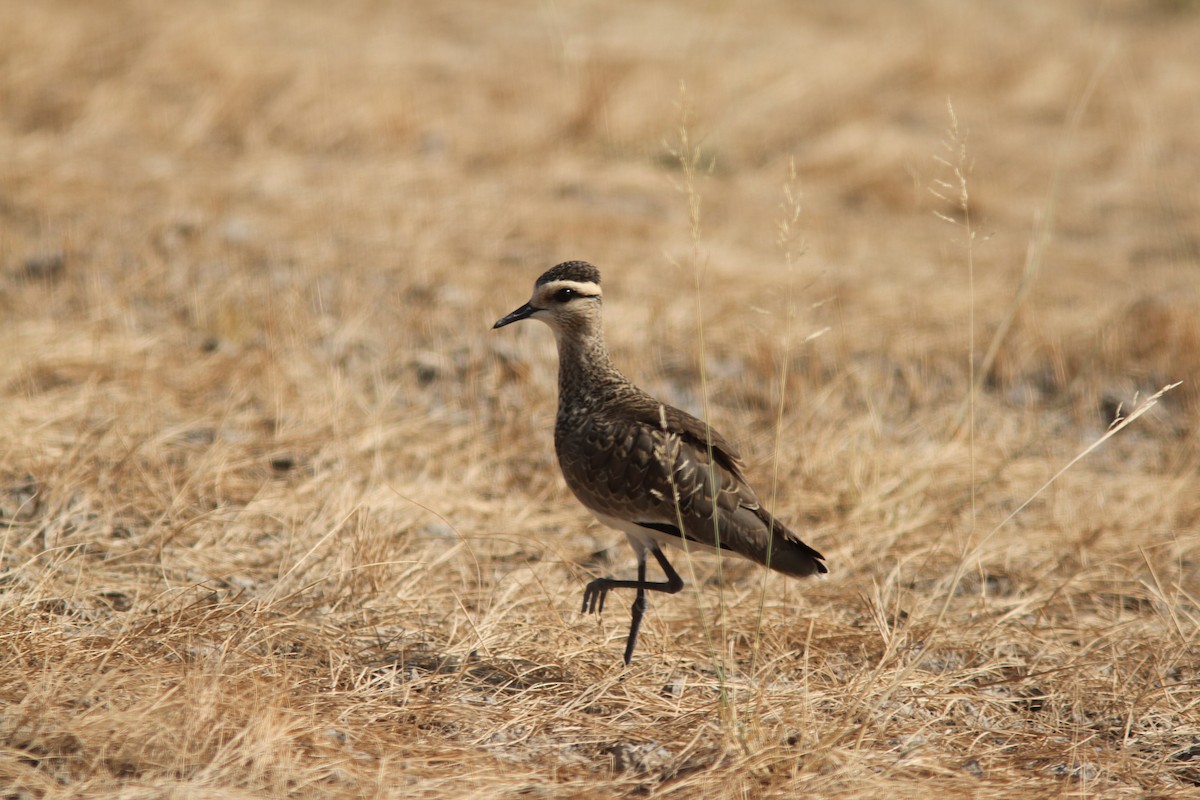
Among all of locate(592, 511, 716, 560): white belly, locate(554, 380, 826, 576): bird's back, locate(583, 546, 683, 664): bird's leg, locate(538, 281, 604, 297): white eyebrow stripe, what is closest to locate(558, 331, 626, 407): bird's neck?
locate(538, 281, 604, 297): white eyebrow stripe

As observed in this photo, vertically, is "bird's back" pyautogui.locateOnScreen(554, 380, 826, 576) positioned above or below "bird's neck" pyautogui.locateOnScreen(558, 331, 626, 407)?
below

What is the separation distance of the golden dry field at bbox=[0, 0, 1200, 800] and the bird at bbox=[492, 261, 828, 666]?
9.6 inches

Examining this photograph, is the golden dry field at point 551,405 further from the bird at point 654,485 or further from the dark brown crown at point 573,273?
the dark brown crown at point 573,273

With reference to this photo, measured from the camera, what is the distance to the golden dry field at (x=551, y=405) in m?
3.55

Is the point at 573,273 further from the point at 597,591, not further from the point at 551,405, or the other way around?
the point at 551,405

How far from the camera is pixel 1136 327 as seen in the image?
7.15 meters

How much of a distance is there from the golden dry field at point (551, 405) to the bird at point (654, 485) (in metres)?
0.24

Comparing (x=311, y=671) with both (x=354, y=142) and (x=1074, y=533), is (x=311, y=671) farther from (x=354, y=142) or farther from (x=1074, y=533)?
(x=354, y=142)

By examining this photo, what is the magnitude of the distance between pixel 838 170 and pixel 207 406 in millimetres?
5920

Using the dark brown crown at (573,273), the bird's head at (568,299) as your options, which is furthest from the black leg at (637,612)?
the dark brown crown at (573,273)

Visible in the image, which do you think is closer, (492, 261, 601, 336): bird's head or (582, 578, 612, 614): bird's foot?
(582, 578, 612, 614): bird's foot

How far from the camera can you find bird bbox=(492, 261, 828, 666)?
13.2 feet

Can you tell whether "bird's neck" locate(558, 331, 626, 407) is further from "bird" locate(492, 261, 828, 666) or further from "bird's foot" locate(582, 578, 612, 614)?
"bird's foot" locate(582, 578, 612, 614)

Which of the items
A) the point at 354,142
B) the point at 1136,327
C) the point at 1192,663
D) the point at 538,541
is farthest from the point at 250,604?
the point at 354,142
